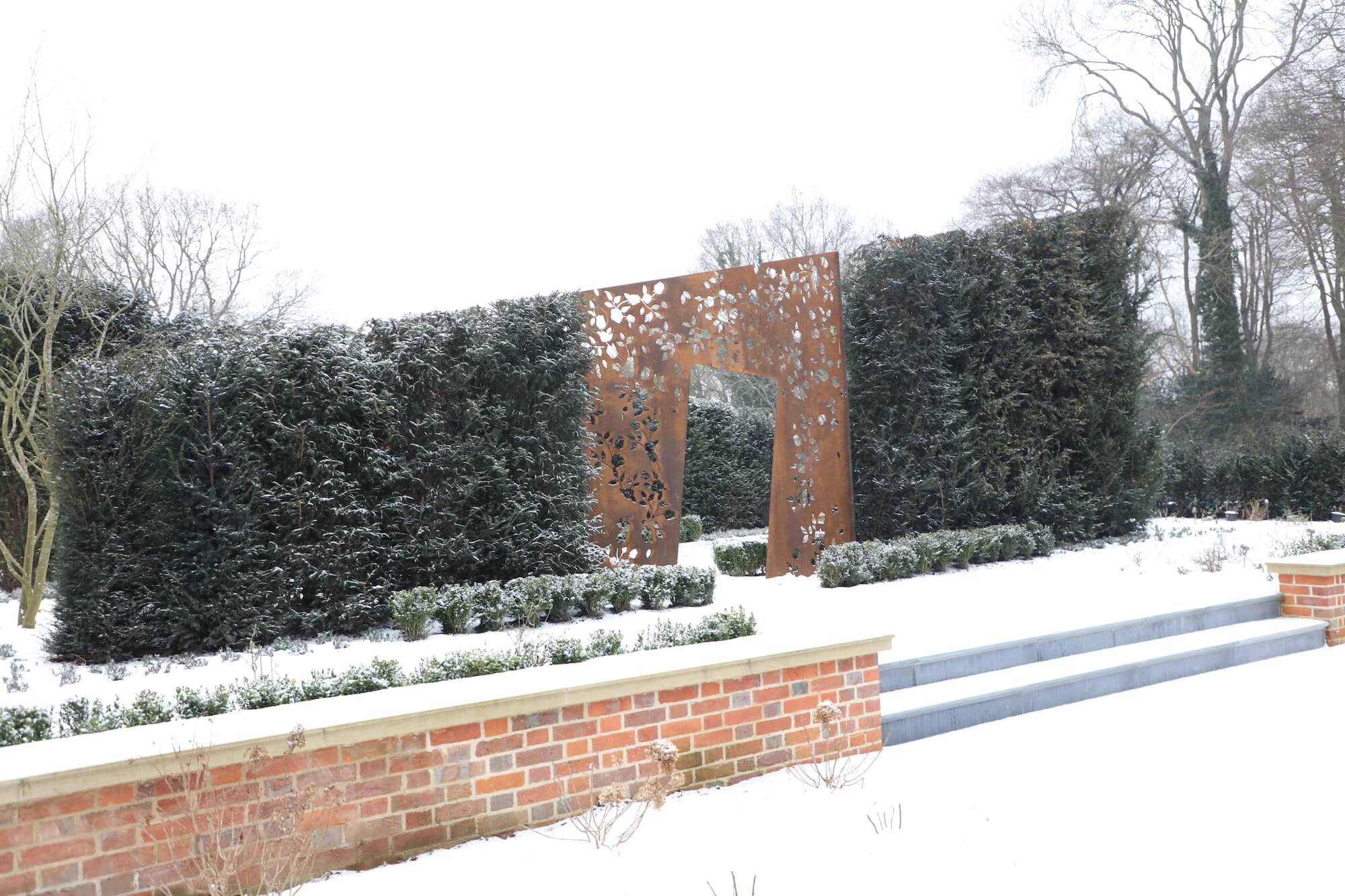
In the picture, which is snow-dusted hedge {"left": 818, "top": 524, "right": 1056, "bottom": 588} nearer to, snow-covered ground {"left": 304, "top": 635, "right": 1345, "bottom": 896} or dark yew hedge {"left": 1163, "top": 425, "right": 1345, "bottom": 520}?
dark yew hedge {"left": 1163, "top": 425, "right": 1345, "bottom": 520}

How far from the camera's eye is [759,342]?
10.3 m

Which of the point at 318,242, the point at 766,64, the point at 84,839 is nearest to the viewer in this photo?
the point at 84,839

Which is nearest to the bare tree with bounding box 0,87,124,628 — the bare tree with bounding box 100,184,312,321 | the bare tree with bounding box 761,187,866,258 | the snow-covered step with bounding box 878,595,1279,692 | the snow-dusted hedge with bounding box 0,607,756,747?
the snow-dusted hedge with bounding box 0,607,756,747

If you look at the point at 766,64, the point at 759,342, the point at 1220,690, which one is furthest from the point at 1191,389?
the point at 1220,690

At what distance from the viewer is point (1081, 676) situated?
5406 mm

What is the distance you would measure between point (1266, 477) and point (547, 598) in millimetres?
12296

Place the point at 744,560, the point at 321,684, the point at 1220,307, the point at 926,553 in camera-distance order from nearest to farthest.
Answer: the point at 321,684, the point at 926,553, the point at 744,560, the point at 1220,307

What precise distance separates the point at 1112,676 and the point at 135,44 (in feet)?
63.3

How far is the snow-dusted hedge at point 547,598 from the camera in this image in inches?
273

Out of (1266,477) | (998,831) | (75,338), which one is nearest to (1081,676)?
(998,831)

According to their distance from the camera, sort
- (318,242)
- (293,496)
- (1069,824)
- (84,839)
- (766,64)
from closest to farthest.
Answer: (84,839) → (1069,824) → (293,496) → (766,64) → (318,242)

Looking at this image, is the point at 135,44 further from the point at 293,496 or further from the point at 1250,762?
the point at 1250,762

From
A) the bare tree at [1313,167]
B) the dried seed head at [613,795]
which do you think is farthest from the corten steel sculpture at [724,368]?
the bare tree at [1313,167]

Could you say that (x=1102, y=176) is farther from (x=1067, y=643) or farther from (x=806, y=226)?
(x=1067, y=643)
